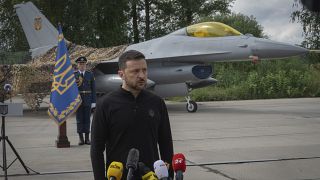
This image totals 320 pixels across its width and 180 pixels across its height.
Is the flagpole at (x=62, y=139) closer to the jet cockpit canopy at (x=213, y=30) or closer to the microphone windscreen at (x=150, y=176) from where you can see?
the microphone windscreen at (x=150, y=176)

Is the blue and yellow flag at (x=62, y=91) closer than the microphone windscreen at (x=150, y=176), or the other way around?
the microphone windscreen at (x=150, y=176)

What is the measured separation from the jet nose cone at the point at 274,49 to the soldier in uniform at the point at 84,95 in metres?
6.75

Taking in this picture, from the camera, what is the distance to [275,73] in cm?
2606

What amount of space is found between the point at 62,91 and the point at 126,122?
6.05 m

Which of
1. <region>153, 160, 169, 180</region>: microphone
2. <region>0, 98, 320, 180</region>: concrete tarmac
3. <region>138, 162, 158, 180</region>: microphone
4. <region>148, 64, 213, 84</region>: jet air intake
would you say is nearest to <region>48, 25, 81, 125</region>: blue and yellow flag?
<region>0, 98, 320, 180</region>: concrete tarmac

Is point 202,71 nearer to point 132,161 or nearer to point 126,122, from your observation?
point 126,122

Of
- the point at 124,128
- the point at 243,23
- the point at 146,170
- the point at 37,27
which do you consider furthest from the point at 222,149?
the point at 243,23

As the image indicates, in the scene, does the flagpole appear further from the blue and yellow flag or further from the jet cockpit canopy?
the jet cockpit canopy

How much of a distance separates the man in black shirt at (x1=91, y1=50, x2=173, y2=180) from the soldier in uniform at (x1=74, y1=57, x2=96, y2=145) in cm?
659

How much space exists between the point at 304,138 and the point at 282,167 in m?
3.11

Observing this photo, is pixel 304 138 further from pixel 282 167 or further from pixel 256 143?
pixel 282 167

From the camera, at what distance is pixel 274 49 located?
1531cm

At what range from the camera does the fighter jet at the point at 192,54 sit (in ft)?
51.0

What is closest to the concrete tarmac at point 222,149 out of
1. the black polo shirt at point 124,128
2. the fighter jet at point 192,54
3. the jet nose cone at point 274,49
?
the jet nose cone at point 274,49
